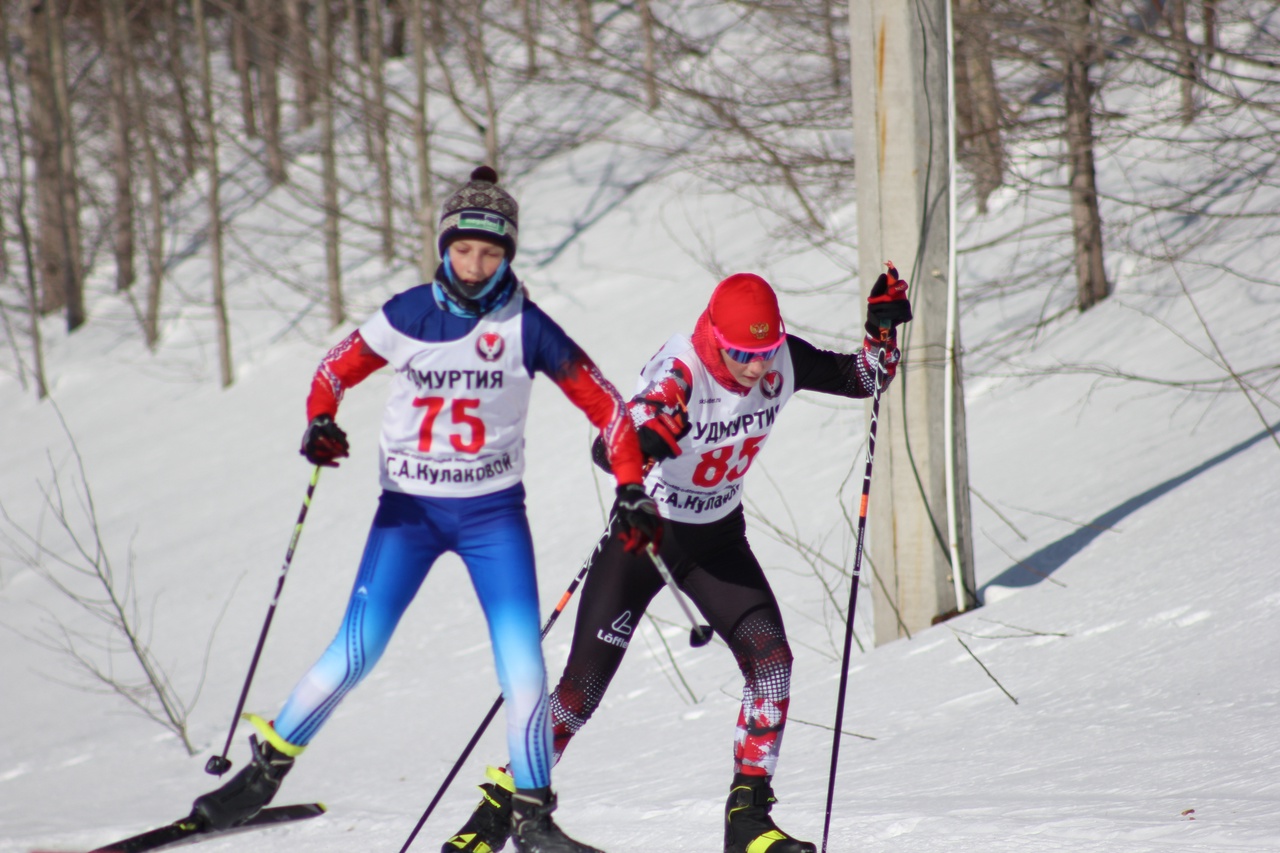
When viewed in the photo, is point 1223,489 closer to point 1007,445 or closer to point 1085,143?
point 1007,445

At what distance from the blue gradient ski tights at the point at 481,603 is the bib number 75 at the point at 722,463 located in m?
0.58

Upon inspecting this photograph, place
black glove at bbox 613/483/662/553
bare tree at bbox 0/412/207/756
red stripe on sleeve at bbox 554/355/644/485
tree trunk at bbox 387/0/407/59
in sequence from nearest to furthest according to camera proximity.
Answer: black glove at bbox 613/483/662/553, red stripe on sleeve at bbox 554/355/644/485, bare tree at bbox 0/412/207/756, tree trunk at bbox 387/0/407/59

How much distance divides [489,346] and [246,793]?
1.51 metres

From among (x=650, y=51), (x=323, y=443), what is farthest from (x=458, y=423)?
(x=650, y=51)

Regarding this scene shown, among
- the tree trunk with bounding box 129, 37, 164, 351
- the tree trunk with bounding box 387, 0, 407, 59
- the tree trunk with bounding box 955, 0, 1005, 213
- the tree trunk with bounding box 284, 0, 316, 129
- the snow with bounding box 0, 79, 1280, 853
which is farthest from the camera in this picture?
the tree trunk with bounding box 387, 0, 407, 59

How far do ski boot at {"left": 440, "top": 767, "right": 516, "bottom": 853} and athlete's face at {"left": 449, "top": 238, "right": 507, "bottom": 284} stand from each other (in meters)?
1.55

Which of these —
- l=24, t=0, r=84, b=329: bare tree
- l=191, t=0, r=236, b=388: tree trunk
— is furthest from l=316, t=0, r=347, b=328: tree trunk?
l=24, t=0, r=84, b=329: bare tree

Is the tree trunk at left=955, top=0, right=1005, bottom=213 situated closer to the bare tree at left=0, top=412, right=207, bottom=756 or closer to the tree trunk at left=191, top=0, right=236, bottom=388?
the bare tree at left=0, top=412, right=207, bottom=756

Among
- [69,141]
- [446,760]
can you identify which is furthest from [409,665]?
[69,141]

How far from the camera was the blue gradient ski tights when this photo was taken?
3.62 metres

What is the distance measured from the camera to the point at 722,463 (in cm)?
382

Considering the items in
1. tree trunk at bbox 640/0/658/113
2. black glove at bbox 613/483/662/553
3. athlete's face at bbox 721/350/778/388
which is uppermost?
tree trunk at bbox 640/0/658/113

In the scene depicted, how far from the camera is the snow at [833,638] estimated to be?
421 centimetres

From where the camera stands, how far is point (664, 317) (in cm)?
1498
